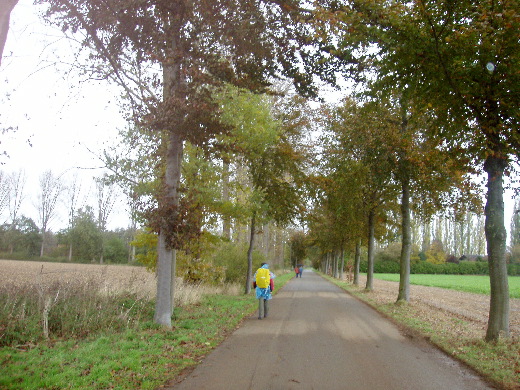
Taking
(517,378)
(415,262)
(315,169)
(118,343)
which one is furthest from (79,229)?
(415,262)

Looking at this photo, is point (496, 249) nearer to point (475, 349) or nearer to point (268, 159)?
point (475, 349)

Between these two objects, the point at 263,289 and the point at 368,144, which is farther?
the point at 368,144

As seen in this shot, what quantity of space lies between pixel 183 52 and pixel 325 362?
22.3 ft

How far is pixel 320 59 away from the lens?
9656 millimetres

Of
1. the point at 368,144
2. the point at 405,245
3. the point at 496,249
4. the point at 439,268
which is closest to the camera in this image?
the point at 496,249

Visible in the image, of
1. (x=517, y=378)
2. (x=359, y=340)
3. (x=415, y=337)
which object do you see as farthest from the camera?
(x=415, y=337)

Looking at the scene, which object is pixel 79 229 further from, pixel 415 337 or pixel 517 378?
pixel 517 378

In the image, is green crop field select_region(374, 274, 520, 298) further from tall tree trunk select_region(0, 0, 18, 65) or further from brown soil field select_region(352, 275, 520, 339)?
tall tree trunk select_region(0, 0, 18, 65)

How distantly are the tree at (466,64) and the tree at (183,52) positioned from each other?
154 cm

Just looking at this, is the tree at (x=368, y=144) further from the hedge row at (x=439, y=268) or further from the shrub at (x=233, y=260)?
the hedge row at (x=439, y=268)

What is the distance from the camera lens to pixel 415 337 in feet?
31.7

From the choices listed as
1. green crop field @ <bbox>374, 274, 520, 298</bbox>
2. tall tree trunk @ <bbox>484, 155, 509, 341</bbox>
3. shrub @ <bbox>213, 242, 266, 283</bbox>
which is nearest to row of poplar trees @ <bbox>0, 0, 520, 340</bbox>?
tall tree trunk @ <bbox>484, 155, 509, 341</bbox>

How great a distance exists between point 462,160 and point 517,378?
5.11m

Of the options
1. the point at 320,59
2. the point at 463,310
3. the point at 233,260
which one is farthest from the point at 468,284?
the point at 320,59
